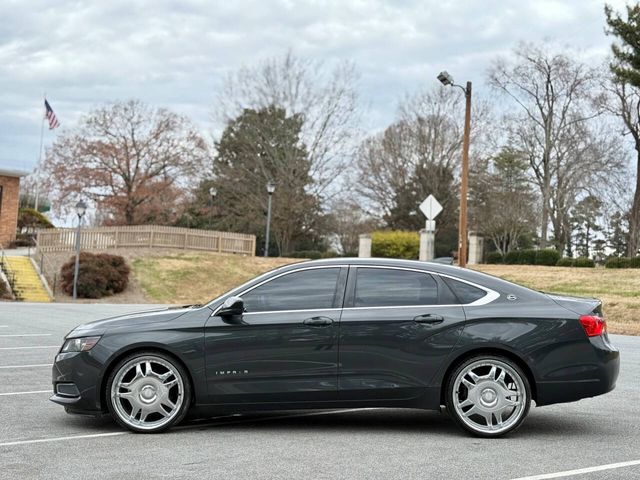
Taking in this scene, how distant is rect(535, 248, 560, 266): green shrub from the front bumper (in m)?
36.7

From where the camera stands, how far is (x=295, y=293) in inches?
282

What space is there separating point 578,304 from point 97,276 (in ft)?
99.3

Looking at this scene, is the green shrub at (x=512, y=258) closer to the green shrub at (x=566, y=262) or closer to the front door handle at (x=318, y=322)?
the green shrub at (x=566, y=262)

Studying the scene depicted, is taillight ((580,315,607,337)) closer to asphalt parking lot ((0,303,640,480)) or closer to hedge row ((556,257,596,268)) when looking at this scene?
asphalt parking lot ((0,303,640,480))

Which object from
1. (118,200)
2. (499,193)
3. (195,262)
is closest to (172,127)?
(118,200)

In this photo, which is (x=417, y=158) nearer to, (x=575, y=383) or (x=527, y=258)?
(x=527, y=258)

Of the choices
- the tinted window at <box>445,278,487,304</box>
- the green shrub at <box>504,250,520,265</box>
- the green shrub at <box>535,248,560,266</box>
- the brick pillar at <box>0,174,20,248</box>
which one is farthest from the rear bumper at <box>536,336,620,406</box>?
the brick pillar at <box>0,174,20,248</box>

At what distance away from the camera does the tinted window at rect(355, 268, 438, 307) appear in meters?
7.12

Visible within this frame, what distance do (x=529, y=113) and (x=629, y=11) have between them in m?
11.7

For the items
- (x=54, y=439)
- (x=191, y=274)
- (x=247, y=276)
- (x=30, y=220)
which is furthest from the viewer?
(x=30, y=220)

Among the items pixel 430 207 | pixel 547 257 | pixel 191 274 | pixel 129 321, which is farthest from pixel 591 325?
pixel 547 257

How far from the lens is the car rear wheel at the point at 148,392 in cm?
694

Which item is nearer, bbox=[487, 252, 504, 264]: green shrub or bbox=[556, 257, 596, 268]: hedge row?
bbox=[556, 257, 596, 268]: hedge row

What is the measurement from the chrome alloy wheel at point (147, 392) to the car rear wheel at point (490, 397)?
235 cm
